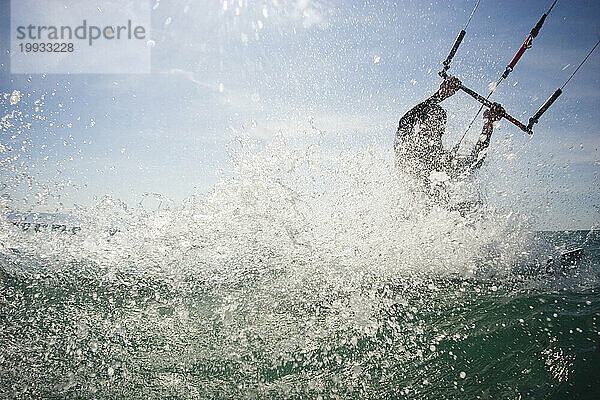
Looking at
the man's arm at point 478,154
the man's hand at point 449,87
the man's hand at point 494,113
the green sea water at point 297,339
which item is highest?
the man's hand at point 449,87

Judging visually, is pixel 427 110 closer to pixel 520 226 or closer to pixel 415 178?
pixel 415 178

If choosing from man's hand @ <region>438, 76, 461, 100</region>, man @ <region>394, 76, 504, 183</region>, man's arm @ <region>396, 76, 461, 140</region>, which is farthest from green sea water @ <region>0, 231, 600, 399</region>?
man's hand @ <region>438, 76, 461, 100</region>

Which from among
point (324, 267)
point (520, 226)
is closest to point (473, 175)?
point (520, 226)

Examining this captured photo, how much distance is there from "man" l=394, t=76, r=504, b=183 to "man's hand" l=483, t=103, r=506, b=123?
0.10 ft

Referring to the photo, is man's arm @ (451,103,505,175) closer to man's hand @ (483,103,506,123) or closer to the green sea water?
man's hand @ (483,103,506,123)

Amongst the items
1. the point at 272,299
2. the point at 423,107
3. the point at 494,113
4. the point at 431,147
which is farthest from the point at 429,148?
the point at 272,299

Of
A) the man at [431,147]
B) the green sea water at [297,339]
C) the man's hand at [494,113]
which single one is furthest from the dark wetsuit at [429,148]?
the green sea water at [297,339]

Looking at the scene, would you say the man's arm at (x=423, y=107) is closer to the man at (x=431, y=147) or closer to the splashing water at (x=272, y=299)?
the man at (x=431, y=147)

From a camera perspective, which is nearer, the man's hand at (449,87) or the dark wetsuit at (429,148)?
the man's hand at (449,87)

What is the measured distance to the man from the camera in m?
7.54

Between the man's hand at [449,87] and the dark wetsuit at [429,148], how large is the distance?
0.24 meters

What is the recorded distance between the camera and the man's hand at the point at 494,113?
730 cm

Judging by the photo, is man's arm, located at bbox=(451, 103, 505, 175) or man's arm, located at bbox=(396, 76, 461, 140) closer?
man's arm, located at bbox=(396, 76, 461, 140)

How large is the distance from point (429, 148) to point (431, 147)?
52 millimetres
